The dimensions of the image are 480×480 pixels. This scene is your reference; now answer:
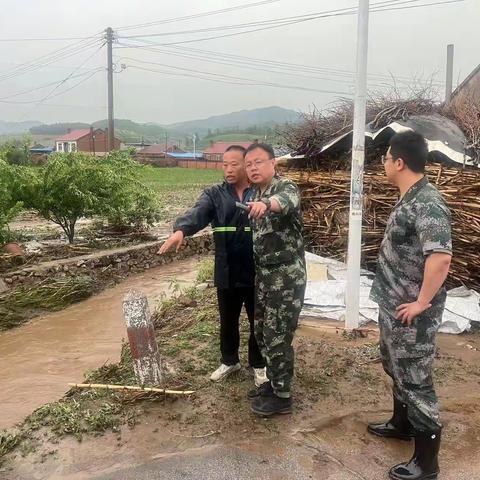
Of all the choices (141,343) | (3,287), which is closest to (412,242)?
(141,343)

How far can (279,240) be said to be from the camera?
11.1 ft

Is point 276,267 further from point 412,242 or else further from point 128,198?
point 128,198

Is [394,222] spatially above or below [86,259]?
above

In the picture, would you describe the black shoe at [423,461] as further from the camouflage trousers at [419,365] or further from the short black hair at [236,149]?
the short black hair at [236,149]

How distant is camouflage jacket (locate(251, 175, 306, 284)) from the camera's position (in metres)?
3.33

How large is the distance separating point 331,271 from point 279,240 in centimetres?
364

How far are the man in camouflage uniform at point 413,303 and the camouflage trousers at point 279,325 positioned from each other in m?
0.67

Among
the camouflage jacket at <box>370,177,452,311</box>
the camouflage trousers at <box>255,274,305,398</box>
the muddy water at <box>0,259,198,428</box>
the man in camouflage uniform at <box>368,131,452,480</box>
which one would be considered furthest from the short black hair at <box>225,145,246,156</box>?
the muddy water at <box>0,259,198,428</box>

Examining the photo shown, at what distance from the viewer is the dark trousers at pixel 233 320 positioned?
149 inches

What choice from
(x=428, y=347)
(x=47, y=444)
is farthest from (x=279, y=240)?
(x=47, y=444)

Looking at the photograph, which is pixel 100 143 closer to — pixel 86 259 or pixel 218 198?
pixel 86 259

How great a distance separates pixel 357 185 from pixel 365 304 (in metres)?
1.41

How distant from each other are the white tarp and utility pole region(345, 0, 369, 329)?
0.36 m

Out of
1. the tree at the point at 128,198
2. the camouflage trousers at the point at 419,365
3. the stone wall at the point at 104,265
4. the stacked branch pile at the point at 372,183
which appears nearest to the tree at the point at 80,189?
the tree at the point at 128,198
